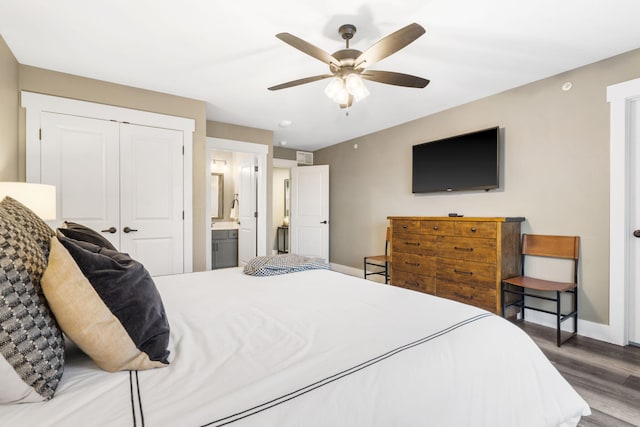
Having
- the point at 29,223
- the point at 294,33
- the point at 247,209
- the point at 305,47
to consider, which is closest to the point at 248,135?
the point at 247,209

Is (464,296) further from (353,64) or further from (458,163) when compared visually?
(353,64)

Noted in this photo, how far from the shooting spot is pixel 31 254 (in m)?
0.79

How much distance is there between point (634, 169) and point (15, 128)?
5207 mm

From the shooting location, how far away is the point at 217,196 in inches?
236

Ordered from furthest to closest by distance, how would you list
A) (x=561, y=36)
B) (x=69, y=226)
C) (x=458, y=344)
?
1. (x=561, y=36)
2. (x=69, y=226)
3. (x=458, y=344)

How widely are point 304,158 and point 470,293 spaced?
4.01 m

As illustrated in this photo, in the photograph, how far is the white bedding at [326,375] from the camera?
2.20 feet

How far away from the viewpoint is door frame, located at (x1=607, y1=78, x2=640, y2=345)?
8.03 feet

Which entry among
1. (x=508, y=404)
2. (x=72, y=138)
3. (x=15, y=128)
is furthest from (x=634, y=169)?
(x=15, y=128)

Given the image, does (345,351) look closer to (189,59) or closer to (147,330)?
(147,330)

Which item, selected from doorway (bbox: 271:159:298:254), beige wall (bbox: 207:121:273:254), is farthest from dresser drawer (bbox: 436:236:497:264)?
doorway (bbox: 271:159:298:254)

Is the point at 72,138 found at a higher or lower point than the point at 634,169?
higher

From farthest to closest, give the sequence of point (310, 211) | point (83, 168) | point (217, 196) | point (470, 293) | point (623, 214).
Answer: point (217, 196), point (310, 211), point (470, 293), point (83, 168), point (623, 214)

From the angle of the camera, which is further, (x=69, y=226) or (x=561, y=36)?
(x=561, y=36)
